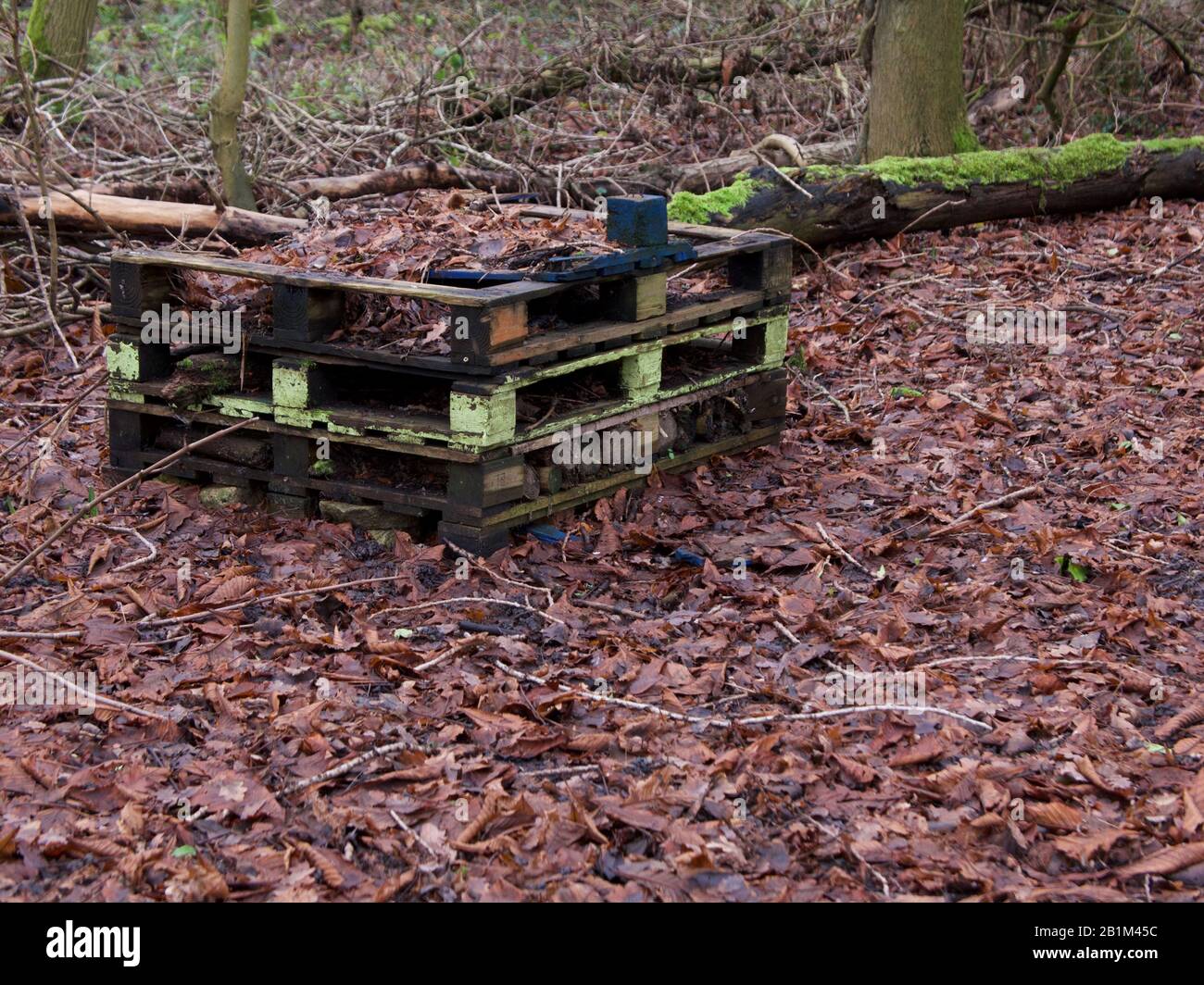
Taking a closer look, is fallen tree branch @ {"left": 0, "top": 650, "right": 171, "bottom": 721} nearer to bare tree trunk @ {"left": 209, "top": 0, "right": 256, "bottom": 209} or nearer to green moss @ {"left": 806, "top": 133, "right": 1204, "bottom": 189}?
bare tree trunk @ {"left": 209, "top": 0, "right": 256, "bottom": 209}

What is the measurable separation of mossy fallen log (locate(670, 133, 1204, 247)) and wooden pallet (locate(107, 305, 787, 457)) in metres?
2.41

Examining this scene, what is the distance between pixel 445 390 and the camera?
5.83m

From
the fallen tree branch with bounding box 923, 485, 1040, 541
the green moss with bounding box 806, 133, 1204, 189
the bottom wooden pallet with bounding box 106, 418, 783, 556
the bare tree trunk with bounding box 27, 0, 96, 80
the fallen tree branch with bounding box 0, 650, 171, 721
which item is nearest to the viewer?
the fallen tree branch with bounding box 0, 650, 171, 721

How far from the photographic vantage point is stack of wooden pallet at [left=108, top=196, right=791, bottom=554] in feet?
17.4

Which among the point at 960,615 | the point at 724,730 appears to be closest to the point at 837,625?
the point at 960,615

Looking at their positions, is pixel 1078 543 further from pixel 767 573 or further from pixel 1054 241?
pixel 1054 241

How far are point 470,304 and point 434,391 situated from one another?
2.60 feet

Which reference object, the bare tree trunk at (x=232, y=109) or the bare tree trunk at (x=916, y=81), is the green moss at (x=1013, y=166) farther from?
the bare tree trunk at (x=232, y=109)

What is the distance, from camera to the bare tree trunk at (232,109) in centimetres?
779

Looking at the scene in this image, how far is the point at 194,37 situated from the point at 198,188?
8679 millimetres

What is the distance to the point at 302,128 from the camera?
1012cm

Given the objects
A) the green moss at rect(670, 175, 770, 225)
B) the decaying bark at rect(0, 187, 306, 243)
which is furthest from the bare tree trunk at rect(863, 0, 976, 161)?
the decaying bark at rect(0, 187, 306, 243)

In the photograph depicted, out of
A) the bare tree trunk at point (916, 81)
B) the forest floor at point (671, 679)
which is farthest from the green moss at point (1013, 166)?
the forest floor at point (671, 679)
